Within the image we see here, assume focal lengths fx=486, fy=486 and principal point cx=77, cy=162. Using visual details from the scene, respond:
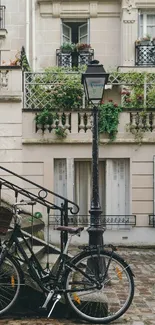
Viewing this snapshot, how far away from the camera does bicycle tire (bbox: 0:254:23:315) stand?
5.65 metres

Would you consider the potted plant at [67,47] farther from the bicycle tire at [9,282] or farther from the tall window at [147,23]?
the bicycle tire at [9,282]

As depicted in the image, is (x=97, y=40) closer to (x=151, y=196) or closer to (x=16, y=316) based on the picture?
(x=151, y=196)

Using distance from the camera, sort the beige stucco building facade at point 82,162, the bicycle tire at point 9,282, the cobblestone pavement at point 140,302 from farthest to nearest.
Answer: the beige stucco building facade at point 82,162
the cobblestone pavement at point 140,302
the bicycle tire at point 9,282

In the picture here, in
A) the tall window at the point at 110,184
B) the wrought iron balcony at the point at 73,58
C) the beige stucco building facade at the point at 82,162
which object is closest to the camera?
the beige stucco building facade at the point at 82,162

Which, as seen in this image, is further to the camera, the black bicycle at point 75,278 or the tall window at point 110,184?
the tall window at point 110,184

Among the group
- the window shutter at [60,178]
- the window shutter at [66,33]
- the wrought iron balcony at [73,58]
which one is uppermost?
the window shutter at [66,33]

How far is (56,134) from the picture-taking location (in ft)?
40.9

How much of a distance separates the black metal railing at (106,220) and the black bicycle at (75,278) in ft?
22.0

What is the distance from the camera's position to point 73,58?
1641 centimetres

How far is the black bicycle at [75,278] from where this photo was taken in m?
5.65

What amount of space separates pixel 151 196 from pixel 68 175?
2200 millimetres

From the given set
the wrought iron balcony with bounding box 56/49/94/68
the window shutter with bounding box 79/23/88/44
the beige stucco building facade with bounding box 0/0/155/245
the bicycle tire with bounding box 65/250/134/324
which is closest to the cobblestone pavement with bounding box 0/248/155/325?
the bicycle tire with bounding box 65/250/134/324

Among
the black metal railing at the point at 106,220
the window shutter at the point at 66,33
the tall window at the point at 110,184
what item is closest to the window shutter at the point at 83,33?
the window shutter at the point at 66,33

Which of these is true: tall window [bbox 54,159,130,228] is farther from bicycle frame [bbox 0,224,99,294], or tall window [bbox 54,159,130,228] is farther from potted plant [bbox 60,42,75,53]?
bicycle frame [bbox 0,224,99,294]
